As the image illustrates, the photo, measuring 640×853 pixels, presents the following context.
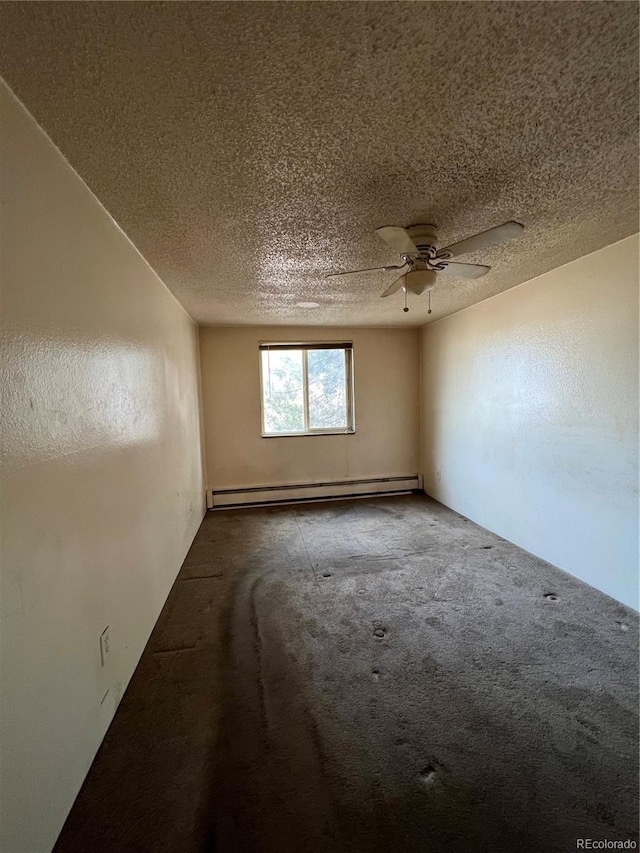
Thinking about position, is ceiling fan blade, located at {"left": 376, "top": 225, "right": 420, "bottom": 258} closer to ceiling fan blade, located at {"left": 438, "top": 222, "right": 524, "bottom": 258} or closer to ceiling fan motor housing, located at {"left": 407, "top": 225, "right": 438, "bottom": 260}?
ceiling fan motor housing, located at {"left": 407, "top": 225, "right": 438, "bottom": 260}

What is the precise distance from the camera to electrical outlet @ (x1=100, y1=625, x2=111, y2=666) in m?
1.40

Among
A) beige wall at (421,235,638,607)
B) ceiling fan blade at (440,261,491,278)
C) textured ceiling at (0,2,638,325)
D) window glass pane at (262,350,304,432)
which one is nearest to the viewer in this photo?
textured ceiling at (0,2,638,325)

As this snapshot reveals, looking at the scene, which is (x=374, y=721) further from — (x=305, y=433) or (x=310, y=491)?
(x=305, y=433)

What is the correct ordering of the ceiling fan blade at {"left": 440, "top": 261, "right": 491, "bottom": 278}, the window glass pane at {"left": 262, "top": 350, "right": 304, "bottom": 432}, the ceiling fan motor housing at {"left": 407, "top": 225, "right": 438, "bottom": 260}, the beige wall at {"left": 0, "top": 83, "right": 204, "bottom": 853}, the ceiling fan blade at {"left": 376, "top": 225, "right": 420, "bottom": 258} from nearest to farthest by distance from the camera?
the beige wall at {"left": 0, "top": 83, "right": 204, "bottom": 853}
the ceiling fan blade at {"left": 376, "top": 225, "right": 420, "bottom": 258}
the ceiling fan motor housing at {"left": 407, "top": 225, "right": 438, "bottom": 260}
the ceiling fan blade at {"left": 440, "top": 261, "right": 491, "bottom": 278}
the window glass pane at {"left": 262, "top": 350, "right": 304, "bottom": 432}

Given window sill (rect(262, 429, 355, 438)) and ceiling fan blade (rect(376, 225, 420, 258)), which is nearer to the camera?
ceiling fan blade (rect(376, 225, 420, 258))

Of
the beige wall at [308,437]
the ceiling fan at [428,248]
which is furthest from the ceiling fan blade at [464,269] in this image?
the beige wall at [308,437]

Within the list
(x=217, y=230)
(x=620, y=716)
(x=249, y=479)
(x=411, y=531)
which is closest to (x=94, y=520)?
(x=217, y=230)

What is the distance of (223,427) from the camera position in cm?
437

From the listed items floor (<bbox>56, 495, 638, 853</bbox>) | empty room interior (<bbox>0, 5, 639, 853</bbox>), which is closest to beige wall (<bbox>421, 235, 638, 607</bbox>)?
empty room interior (<bbox>0, 5, 639, 853</bbox>)

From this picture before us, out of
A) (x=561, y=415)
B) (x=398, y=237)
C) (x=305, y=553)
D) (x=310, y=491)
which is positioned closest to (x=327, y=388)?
(x=310, y=491)

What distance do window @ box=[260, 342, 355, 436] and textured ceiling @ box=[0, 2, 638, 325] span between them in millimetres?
2513

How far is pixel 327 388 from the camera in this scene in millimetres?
4609

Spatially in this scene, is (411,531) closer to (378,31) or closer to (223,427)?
(223,427)

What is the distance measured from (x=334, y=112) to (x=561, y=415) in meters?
2.46
